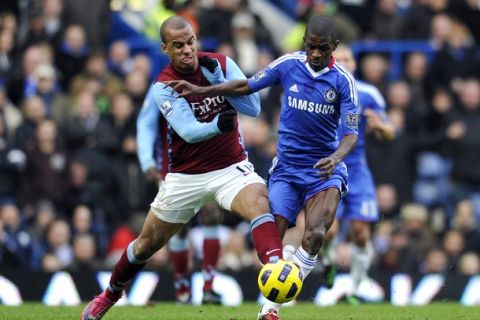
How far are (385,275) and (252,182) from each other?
20.0 ft

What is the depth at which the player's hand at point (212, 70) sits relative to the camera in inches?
450

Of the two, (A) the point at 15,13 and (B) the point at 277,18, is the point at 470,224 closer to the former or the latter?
(B) the point at 277,18

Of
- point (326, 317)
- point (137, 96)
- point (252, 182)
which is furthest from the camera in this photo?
point (137, 96)

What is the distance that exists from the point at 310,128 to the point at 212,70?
1055 mm

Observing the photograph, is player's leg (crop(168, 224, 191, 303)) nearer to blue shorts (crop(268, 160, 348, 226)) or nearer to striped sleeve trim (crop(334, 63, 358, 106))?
blue shorts (crop(268, 160, 348, 226))

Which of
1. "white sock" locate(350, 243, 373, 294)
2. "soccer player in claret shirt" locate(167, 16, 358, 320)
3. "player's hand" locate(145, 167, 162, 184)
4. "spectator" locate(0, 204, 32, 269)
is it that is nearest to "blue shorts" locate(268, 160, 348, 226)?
"soccer player in claret shirt" locate(167, 16, 358, 320)

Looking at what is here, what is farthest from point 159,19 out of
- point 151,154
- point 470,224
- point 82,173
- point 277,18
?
point 151,154

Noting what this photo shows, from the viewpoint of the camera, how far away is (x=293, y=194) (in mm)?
11836

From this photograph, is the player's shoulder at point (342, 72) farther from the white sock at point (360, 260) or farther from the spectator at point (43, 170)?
the spectator at point (43, 170)

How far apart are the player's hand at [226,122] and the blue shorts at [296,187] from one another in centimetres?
126

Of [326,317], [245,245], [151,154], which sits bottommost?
[245,245]

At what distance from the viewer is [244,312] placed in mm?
13078

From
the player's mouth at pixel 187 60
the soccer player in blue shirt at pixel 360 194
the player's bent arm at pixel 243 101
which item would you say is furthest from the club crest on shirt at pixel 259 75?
the soccer player in blue shirt at pixel 360 194

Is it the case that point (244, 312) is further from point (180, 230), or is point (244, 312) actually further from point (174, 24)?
point (174, 24)
